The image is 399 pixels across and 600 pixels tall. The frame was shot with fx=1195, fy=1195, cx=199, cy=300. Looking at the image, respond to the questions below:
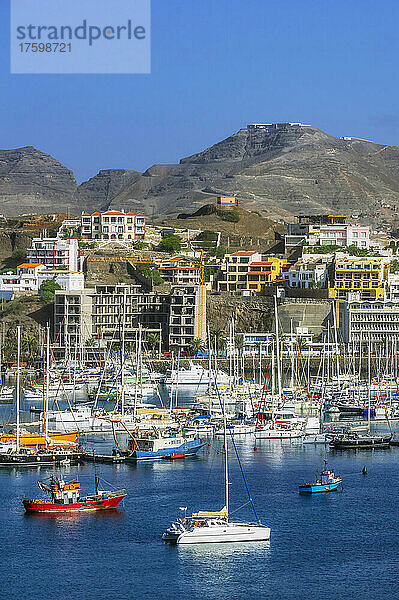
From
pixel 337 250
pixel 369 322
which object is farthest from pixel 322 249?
pixel 369 322

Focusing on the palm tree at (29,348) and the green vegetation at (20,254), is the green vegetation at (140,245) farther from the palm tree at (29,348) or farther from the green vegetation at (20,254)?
the palm tree at (29,348)

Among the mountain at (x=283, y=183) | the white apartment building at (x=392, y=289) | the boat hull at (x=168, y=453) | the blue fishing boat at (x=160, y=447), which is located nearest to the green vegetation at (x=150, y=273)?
the white apartment building at (x=392, y=289)

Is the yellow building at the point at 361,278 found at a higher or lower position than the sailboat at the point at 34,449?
higher

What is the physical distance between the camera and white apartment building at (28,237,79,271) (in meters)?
80.5

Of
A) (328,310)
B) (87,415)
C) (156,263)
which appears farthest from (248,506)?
(156,263)

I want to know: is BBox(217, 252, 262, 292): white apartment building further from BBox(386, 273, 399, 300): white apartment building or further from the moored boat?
the moored boat

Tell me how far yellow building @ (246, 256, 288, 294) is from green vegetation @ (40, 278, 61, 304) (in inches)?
491

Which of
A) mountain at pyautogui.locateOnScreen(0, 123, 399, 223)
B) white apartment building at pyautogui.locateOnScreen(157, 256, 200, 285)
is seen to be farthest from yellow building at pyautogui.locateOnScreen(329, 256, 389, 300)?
mountain at pyautogui.locateOnScreen(0, 123, 399, 223)

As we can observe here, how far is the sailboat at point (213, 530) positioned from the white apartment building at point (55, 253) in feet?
171

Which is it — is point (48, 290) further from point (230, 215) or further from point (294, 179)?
point (294, 179)

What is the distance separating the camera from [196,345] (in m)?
68.6

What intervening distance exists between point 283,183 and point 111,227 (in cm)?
6492

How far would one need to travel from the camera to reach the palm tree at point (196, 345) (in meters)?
68.0

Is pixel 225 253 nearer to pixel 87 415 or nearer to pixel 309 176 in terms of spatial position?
pixel 87 415
